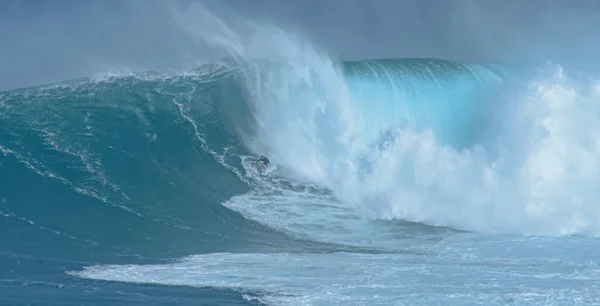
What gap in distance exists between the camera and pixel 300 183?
1427 centimetres

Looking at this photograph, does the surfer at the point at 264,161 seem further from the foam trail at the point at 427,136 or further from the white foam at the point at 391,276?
the white foam at the point at 391,276

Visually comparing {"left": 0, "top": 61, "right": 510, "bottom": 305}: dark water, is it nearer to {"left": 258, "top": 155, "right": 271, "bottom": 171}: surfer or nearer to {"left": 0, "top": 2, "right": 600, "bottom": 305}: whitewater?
{"left": 0, "top": 2, "right": 600, "bottom": 305}: whitewater

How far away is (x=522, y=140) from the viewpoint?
13852mm

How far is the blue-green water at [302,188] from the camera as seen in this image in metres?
Answer: 9.03

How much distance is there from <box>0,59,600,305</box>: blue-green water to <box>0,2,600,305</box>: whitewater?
0.13ft

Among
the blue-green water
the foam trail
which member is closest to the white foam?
the blue-green water

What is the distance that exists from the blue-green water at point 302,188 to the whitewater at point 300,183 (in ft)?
0.13

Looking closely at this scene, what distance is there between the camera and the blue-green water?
9031 mm

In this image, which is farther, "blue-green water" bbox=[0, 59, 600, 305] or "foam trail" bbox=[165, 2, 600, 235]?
"foam trail" bbox=[165, 2, 600, 235]

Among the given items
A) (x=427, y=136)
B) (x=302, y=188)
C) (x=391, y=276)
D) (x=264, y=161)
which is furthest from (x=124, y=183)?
(x=391, y=276)

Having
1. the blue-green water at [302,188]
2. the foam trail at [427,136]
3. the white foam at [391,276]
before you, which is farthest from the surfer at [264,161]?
the white foam at [391,276]

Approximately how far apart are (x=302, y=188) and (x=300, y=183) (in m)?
0.26

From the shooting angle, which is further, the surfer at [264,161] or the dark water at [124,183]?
the surfer at [264,161]

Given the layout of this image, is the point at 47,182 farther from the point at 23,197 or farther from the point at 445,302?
the point at 445,302
